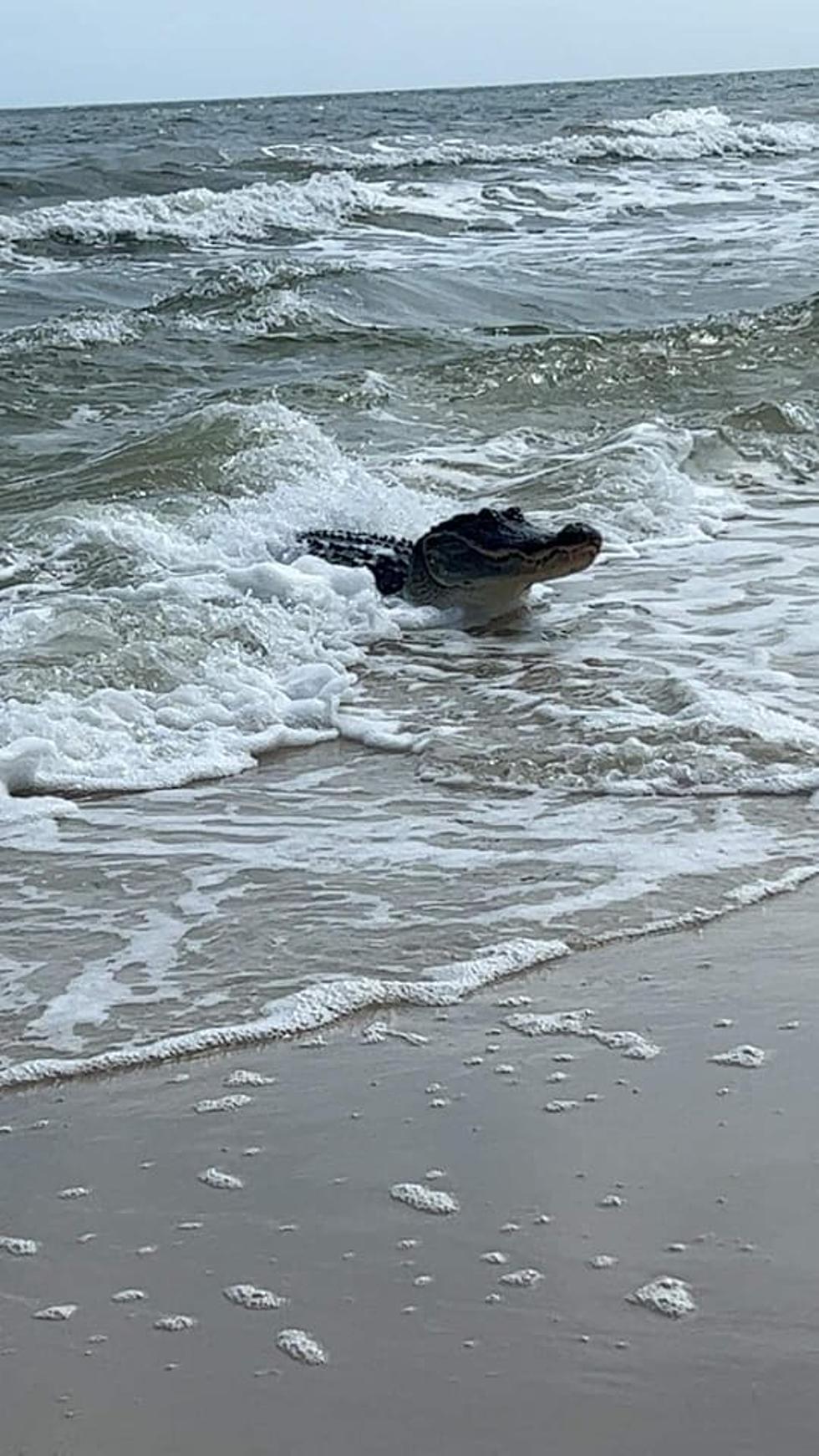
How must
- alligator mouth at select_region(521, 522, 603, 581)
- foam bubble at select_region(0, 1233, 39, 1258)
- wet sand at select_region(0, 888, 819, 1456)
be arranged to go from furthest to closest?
alligator mouth at select_region(521, 522, 603, 581) → foam bubble at select_region(0, 1233, 39, 1258) → wet sand at select_region(0, 888, 819, 1456)

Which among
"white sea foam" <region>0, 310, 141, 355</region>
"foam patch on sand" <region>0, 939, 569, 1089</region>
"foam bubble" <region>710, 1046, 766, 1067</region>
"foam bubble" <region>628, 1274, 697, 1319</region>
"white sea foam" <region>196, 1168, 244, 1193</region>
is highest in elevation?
"white sea foam" <region>0, 310, 141, 355</region>

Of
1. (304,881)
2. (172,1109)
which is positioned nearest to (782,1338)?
(172,1109)

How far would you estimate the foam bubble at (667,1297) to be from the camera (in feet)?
8.52

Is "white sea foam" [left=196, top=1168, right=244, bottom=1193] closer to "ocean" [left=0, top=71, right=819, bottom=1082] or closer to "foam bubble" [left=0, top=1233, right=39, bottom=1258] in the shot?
"foam bubble" [left=0, top=1233, right=39, bottom=1258]

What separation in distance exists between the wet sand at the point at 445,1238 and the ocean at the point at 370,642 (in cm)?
35

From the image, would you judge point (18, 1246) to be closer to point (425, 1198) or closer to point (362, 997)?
point (425, 1198)

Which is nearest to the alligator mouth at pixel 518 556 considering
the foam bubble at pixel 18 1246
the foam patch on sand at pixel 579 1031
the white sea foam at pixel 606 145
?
the foam patch on sand at pixel 579 1031

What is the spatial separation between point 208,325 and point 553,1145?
42.0 feet

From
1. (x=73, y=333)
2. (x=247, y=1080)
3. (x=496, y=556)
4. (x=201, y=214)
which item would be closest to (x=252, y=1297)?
(x=247, y=1080)

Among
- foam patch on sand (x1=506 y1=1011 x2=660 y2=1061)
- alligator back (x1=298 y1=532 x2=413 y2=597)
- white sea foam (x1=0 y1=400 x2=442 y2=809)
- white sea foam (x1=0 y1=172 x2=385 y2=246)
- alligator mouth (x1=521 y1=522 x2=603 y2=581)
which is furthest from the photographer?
white sea foam (x1=0 y1=172 x2=385 y2=246)

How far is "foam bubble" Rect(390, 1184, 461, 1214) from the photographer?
9.57 feet

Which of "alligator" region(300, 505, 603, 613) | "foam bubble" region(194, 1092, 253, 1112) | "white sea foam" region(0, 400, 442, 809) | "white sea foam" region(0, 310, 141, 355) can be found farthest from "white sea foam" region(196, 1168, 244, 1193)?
"white sea foam" region(0, 310, 141, 355)

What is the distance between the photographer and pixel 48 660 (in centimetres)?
623

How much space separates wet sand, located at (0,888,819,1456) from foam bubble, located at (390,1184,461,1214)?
0.06 ft
